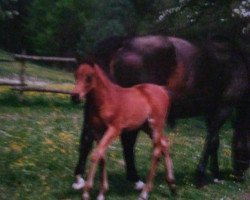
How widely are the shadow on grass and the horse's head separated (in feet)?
29.2

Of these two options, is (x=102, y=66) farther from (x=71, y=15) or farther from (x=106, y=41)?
(x=71, y=15)

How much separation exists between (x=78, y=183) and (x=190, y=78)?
7.45 ft

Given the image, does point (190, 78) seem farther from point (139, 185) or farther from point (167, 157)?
point (139, 185)

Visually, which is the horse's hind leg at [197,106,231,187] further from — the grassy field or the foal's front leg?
the foal's front leg

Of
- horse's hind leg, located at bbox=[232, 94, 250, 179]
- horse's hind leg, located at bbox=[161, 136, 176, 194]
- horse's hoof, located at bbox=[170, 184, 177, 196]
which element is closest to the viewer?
horse's hind leg, located at bbox=[161, 136, 176, 194]

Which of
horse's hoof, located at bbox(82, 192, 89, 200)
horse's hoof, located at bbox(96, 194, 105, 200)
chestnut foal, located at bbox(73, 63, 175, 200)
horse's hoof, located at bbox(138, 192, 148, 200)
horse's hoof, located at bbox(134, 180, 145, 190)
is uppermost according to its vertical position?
chestnut foal, located at bbox(73, 63, 175, 200)

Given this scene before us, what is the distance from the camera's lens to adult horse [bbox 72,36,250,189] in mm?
7699

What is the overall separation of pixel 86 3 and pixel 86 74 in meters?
46.4

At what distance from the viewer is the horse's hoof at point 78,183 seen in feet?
24.2

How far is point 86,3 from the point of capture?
52.0 meters

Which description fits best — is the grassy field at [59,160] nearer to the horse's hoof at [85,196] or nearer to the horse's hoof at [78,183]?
the horse's hoof at [78,183]

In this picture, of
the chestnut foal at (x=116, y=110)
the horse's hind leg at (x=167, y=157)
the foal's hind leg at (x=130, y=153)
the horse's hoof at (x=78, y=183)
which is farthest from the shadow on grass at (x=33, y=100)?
the chestnut foal at (x=116, y=110)

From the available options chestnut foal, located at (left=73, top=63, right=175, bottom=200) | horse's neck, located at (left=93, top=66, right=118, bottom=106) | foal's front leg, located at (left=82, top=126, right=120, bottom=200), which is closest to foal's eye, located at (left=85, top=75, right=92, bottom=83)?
chestnut foal, located at (left=73, top=63, right=175, bottom=200)

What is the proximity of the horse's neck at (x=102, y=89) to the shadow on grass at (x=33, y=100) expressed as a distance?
865 centimetres
